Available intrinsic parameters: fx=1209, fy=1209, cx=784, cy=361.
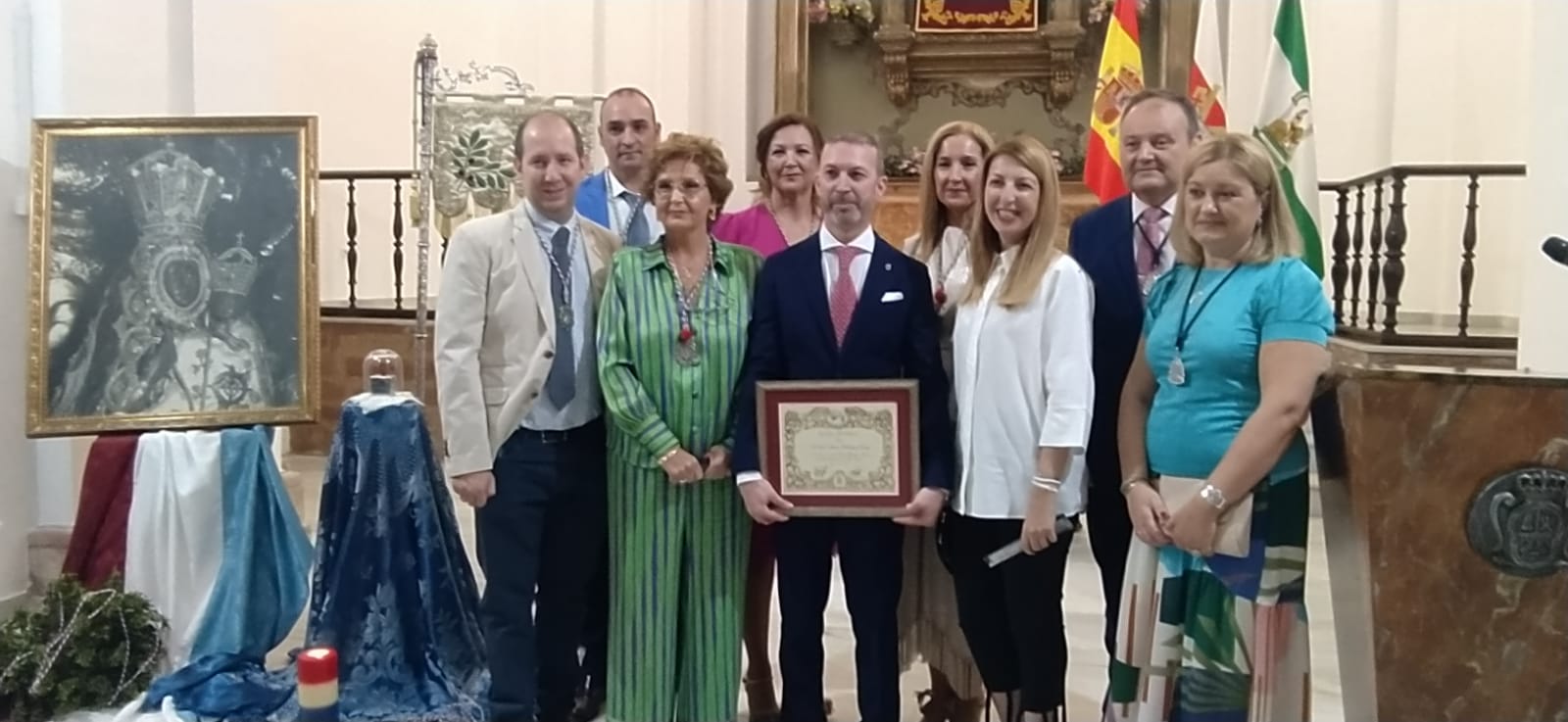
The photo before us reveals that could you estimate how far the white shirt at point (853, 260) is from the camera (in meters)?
2.76

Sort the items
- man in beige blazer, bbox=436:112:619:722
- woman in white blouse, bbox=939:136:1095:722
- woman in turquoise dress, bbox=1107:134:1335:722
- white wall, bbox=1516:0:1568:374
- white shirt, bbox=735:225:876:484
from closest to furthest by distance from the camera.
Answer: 1. woman in turquoise dress, bbox=1107:134:1335:722
2. woman in white blouse, bbox=939:136:1095:722
3. white shirt, bbox=735:225:876:484
4. man in beige blazer, bbox=436:112:619:722
5. white wall, bbox=1516:0:1568:374

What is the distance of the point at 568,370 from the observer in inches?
117

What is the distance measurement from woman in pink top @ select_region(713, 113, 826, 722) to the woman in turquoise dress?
1074 mm

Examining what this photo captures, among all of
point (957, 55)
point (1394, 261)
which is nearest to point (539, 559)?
point (1394, 261)

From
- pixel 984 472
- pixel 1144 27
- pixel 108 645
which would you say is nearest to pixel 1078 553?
pixel 984 472

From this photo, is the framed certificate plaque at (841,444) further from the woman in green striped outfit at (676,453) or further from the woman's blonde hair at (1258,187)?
the woman's blonde hair at (1258,187)

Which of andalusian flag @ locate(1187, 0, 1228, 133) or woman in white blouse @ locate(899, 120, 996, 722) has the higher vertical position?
andalusian flag @ locate(1187, 0, 1228, 133)

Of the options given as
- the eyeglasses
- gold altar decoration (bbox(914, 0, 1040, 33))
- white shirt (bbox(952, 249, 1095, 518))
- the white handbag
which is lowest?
the white handbag

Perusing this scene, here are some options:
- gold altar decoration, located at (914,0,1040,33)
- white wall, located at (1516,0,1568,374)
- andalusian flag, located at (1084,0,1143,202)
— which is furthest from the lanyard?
gold altar decoration, located at (914,0,1040,33)

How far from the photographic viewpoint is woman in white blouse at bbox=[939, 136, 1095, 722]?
253 cm

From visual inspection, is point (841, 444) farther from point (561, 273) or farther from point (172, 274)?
point (172, 274)

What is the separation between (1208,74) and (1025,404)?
3825 mm

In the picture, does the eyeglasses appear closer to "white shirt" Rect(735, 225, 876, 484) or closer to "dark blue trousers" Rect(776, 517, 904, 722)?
"white shirt" Rect(735, 225, 876, 484)

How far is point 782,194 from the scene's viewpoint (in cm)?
331
